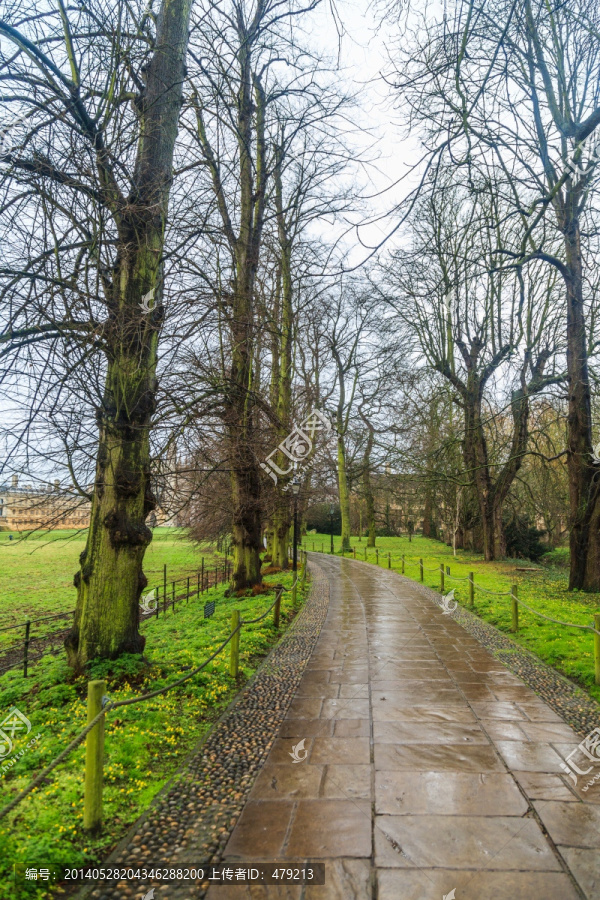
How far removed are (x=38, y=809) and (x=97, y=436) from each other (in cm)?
351

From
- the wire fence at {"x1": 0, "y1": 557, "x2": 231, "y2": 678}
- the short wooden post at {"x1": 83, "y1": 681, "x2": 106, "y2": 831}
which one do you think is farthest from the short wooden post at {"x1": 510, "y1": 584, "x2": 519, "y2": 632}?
the short wooden post at {"x1": 83, "y1": 681, "x2": 106, "y2": 831}

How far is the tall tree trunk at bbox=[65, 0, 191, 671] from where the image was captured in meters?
5.66

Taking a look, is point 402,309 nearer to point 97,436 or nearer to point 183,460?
point 183,460

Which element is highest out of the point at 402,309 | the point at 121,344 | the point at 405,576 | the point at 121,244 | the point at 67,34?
the point at 402,309

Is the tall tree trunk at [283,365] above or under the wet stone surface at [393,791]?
above

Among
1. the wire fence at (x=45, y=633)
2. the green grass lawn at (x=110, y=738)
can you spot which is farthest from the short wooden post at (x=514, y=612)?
the wire fence at (x=45, y=633)

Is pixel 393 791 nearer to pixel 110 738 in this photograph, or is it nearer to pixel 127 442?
pixel 110 738

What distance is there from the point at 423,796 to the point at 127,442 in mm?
4337

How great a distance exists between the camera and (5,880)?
2.62m

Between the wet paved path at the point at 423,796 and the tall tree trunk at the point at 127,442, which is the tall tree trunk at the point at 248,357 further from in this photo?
the wet paved path at the point at 423,796

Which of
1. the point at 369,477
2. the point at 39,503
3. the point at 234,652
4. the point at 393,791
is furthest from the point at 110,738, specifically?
the point at 369,477

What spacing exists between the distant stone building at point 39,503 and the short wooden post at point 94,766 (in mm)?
2135

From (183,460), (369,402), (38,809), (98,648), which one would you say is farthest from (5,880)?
(369,402)

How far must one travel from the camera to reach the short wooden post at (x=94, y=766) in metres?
3.13
